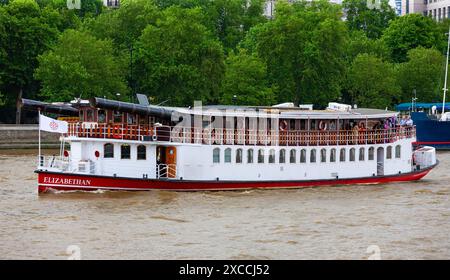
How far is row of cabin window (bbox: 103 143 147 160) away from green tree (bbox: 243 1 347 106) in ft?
189

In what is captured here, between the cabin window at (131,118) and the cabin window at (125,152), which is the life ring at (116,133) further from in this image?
the cabin window at (131,118)

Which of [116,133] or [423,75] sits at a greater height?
[423,75]

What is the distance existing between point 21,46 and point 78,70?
10271 mm

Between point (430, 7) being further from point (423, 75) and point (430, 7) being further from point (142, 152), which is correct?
point (142, 152)

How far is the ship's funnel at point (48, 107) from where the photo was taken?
55625 millimetres

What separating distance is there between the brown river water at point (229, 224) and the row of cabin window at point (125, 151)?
6.58 ft

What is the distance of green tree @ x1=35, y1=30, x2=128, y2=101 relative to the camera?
9844 cm

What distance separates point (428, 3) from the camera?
572 ft

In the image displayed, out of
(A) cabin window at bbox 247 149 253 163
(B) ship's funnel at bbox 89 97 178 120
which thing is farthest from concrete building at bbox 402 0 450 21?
(B) ship's funnel at bbox 89 97 178 120

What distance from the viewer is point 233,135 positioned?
2228 inches

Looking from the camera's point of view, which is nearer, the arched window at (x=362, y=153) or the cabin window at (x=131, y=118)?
the cabin window at (x=131, y=118)

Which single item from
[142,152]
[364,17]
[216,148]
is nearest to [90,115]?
[142,152]

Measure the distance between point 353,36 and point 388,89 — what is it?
62.8ft

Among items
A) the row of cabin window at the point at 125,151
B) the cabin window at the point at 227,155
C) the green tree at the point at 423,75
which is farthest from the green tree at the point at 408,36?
the row of cabin window at the point at 125,151
